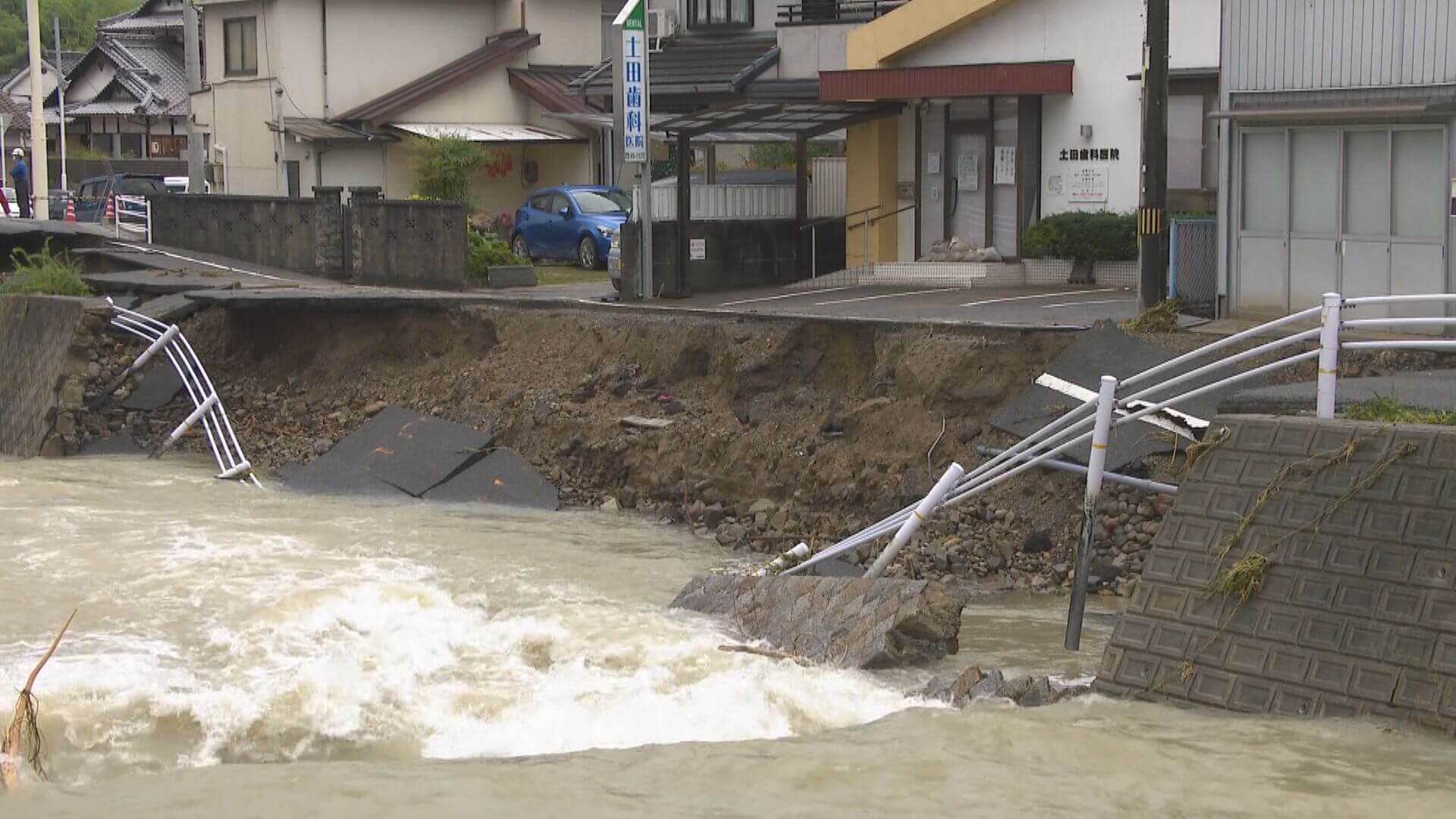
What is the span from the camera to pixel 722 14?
32.7m

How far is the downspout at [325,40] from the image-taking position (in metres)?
40.1

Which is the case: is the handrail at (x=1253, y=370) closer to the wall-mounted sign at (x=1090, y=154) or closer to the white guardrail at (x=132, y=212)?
the wall-mounted sign at (x=1090, y=154)

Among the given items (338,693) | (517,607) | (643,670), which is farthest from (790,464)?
(338,693)

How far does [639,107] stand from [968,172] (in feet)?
19.5

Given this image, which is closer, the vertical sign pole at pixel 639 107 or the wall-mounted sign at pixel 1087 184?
the vertical sign pole at pixel 639 107

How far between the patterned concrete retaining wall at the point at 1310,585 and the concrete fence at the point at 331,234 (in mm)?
18275

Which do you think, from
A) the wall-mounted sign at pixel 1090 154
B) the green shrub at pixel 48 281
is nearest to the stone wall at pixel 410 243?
the green shrub at pixel 48 281

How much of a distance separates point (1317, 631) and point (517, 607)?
6342 millimetres

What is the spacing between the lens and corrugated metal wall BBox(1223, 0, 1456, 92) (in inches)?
707

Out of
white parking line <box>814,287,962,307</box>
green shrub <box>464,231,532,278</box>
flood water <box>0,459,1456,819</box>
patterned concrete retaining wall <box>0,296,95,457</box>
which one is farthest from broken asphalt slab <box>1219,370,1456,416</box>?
green shrub <box>464,231,532,278</box>

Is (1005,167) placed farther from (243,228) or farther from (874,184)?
(243,228)

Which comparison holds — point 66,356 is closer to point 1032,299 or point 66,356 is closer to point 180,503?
point 180,503

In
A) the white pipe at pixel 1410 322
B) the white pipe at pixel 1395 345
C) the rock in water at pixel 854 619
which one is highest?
the white pipe at pixel 1410 322

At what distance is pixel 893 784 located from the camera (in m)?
9.74
